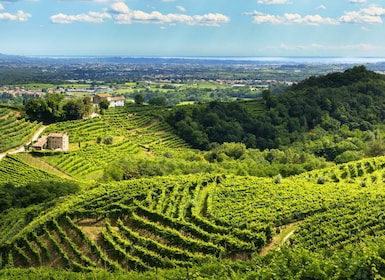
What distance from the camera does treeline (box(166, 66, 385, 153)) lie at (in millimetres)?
93438

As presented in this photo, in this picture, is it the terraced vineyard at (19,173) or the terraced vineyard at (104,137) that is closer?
the terraced vineyard at (19,173)

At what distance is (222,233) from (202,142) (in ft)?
197

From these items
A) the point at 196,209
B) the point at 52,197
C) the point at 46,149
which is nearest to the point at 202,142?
the point at 46,149

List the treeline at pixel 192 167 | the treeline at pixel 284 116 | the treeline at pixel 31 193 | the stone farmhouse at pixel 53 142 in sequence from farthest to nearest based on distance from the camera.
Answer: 1. the treeline at pixel 284 116
2. the stone farmhouse at pixel 53 142
3. the treeline at pixel 192 167
4. the treeline at pixel 31 193

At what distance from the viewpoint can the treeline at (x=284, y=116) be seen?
93438 millimetres

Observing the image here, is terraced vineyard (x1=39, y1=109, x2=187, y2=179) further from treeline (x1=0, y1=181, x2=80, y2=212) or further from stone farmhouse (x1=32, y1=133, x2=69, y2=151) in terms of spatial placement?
treeline (x1=0, y1=181, x2=80, y2=212)

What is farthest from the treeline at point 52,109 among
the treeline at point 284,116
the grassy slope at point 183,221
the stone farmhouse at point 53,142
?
the grassy slope at point 183,221

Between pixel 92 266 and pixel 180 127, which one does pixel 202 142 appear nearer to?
pixel 180 127

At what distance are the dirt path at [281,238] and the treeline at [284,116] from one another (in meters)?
58.9

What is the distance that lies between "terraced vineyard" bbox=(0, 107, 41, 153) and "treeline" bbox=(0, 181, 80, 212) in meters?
18.9

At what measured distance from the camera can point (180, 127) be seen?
302ft

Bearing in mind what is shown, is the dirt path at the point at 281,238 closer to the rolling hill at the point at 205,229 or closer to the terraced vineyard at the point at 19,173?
the rolling hill at the point at 205,229

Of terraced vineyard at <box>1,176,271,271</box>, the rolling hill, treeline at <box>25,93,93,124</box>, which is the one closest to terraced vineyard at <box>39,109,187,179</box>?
treeline at <box>25,93,93,124</box>

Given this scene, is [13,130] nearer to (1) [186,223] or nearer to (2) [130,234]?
(2) [130,234]
